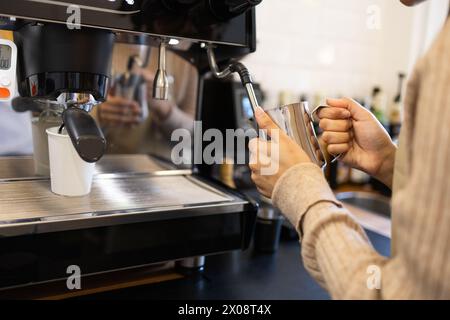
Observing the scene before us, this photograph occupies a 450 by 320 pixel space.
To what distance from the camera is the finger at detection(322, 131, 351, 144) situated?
2.08 ft

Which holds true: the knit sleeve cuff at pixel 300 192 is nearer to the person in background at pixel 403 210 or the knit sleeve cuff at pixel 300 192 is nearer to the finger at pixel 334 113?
the person in background at pixel 403 210

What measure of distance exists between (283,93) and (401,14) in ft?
2.51

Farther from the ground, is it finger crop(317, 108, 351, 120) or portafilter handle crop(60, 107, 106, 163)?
finger crop(317, 108, 351, 120)

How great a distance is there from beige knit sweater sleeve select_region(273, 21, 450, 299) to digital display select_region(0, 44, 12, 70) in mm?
467

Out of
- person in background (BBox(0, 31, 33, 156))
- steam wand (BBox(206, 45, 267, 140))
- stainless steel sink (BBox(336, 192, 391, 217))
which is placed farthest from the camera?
stainless steel sink (BBox(336, 192, 391, 217))

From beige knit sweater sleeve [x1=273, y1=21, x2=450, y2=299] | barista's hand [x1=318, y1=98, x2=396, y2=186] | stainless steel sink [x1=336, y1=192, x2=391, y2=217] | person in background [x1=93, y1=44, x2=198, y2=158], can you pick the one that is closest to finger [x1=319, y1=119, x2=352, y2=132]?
barista's hand [x1=318, y1=98, x2=396, y2=186]

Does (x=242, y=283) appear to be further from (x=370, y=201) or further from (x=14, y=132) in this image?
(x=370, y=201)

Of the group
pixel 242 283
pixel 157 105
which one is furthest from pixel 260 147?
pixel 157 105

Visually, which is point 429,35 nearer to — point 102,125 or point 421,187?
point 102,125

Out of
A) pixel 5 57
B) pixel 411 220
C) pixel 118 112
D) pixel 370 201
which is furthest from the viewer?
pixel 370 201

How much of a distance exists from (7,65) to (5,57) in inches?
0.5

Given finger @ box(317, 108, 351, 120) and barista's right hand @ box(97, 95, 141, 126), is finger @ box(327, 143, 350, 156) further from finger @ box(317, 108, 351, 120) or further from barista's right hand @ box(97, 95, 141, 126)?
barista's right hand @ box(97, 95, 141, 126)

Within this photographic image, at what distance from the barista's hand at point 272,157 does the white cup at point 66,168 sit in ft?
0.93

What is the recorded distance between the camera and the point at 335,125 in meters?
0.64
